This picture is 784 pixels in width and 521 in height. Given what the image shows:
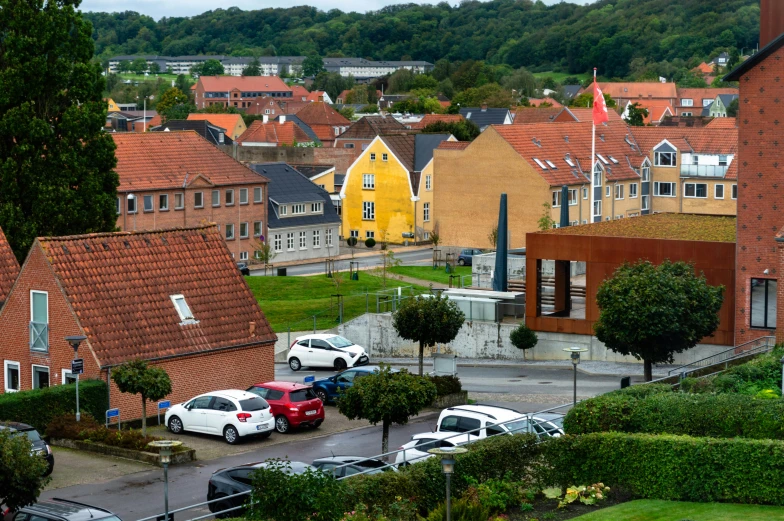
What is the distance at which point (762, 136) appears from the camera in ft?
141

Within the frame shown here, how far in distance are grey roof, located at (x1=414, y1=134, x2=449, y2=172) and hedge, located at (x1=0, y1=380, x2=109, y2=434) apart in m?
61.3

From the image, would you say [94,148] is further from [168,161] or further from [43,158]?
[168,161]

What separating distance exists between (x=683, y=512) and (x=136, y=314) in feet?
63.5

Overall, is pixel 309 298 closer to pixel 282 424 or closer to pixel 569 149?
pixel 282 424

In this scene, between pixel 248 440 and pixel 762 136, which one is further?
pixel 762 136

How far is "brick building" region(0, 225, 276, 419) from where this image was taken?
36875 mm

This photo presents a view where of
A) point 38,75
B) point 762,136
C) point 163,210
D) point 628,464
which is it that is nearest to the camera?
point 628,464

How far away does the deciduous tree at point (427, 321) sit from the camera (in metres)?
41.2

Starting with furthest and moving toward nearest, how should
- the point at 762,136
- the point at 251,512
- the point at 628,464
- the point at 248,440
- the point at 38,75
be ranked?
the point at 38,75, the point at 762,136, the point at 248,440, the point at 628,464, the point at 251,512

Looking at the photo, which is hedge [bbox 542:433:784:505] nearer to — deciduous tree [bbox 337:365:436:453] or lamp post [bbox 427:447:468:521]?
lamp post [bbox 427:447:468:521]

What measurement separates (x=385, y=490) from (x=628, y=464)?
514 centimetres

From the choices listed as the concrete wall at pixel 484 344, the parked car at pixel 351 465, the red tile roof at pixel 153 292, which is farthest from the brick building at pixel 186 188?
the parked car at pixel 351 465

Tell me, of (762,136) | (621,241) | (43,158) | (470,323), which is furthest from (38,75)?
(762,136)

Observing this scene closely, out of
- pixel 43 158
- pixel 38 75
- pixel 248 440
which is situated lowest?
pixel 248 440
